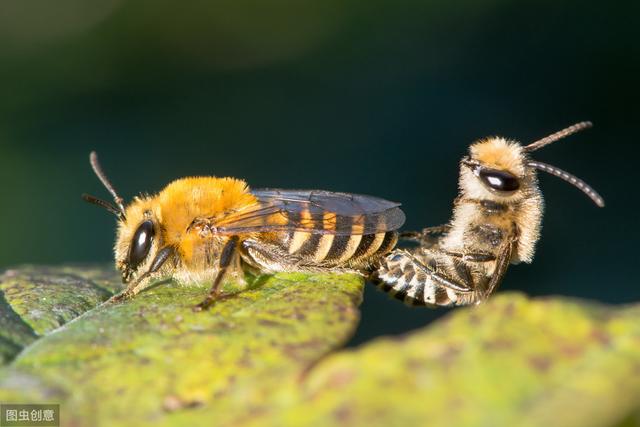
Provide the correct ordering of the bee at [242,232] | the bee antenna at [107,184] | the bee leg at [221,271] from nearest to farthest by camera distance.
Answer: the bee leg at [221,271]
the bee at [242,232]
the bee antenna at [107,184]

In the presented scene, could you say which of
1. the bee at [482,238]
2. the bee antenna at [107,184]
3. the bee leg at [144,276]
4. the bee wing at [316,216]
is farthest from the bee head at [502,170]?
the bee antenna at [107,184]

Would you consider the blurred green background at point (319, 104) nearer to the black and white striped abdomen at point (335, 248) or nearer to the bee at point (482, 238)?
the bee at point (482, 238)

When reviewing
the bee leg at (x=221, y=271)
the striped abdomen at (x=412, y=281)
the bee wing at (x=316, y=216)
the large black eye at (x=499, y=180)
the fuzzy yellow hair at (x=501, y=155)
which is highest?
the fuzzy yellow hair at (x=501, y=155)

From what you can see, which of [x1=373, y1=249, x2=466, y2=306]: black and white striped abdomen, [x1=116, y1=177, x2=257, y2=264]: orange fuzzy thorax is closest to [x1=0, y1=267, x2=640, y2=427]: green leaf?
[x1=116, y1=177, x2=257, y2=264]: orange fuzzy thorax

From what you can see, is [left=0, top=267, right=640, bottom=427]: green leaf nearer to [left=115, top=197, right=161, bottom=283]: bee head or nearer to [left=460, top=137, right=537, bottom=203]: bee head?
[left=115, top=197, right=161, bottom=283]: bee head

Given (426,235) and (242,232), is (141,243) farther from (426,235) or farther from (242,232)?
(426,235)

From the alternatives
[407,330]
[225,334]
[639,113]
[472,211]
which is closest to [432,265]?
[472,211]

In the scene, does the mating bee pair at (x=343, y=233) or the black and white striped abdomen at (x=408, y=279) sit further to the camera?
the black and white striped abdomen at (x=408, y=279)
